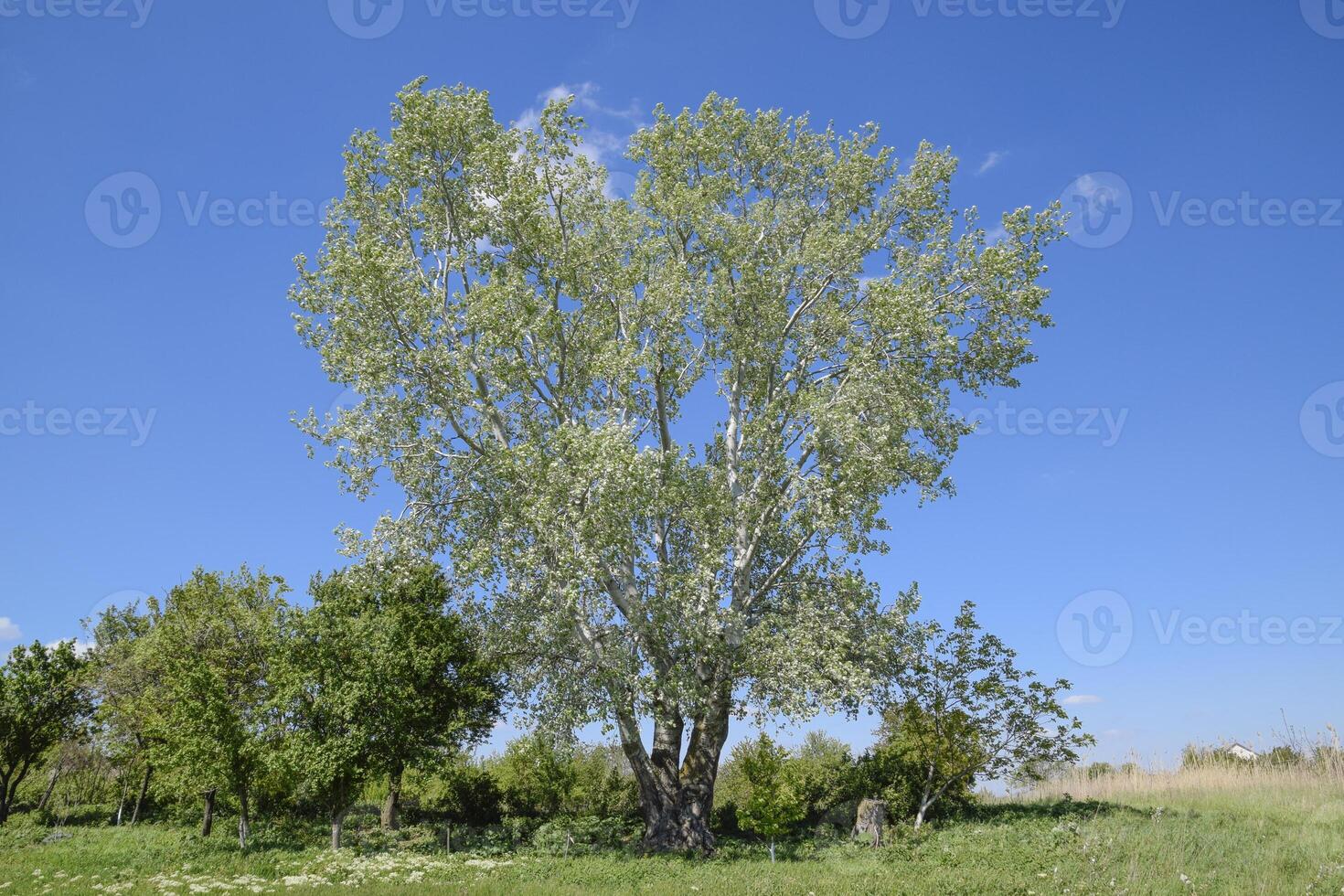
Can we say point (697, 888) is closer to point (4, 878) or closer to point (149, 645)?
point (4, 878)

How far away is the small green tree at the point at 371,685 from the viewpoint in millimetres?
24891

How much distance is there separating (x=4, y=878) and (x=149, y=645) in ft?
48.7

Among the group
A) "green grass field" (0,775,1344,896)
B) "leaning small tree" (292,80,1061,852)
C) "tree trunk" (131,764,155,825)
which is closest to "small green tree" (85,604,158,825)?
"tree trunk" (131,764,155,825)

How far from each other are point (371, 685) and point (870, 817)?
49.5 feet

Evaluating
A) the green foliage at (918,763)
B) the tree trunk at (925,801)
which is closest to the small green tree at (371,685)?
the green foliage at (918,763)

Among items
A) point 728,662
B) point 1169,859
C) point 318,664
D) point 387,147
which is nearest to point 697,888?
point 728,662

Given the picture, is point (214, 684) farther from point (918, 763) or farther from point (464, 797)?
point (918, 763)

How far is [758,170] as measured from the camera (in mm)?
28250

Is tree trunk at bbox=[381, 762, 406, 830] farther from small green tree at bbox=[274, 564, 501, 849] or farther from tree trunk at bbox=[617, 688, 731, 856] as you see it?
tree trunk at bbox=[617, 688, 731, 856]

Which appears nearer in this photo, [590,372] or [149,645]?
[590,372]

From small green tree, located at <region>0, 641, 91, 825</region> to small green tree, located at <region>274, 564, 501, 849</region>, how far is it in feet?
70.1

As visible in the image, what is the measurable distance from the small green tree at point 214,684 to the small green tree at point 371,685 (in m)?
1.55

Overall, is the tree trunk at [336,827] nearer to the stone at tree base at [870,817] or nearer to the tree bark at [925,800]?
the stone at tree base at [870,817]

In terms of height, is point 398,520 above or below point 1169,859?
above
